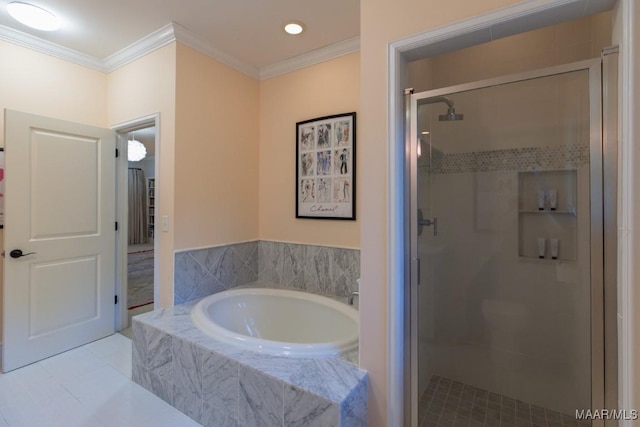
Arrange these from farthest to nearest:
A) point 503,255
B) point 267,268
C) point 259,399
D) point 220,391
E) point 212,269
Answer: point 267,268
point 212,269
point 503,255
point 220,391
point 259,399

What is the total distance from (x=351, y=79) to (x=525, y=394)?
253 centimetres

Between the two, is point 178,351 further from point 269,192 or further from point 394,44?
point 394,44

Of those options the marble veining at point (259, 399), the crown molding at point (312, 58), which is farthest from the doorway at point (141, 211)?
the marble veining at point (259, 399)

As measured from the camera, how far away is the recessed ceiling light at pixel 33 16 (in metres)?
2.02

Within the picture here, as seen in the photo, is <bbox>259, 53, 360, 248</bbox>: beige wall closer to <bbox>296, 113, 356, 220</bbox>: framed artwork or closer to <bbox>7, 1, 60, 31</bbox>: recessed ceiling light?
<bbox>296, 113, 356, 220</bbox>: framed artwork

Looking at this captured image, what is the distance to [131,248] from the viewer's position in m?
6.77

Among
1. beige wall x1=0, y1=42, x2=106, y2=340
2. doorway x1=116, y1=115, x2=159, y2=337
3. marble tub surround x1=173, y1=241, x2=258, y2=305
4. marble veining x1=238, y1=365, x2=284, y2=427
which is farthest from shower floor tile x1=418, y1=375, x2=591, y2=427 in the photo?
beige wall x1=0, y1=42, x2=106, y2=340

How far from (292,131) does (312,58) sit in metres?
0.65

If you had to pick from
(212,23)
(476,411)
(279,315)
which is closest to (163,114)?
(212,23)

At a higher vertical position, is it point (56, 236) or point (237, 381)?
point (56, 236)

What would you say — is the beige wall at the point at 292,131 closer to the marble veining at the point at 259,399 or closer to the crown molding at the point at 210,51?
the crown molding at the point at 210,51

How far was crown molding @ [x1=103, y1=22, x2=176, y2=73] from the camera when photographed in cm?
232

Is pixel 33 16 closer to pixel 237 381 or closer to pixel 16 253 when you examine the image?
pixel 16 253

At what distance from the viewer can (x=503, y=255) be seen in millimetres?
2025
